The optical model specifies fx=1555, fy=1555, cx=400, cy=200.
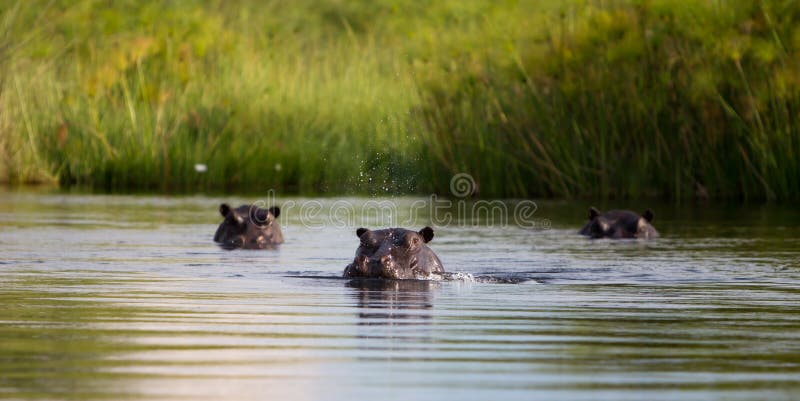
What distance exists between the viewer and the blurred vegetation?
74.6 ft

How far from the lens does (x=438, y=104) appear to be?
24.7m

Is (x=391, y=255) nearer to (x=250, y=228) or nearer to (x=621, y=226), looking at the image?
(x=250, y=228)

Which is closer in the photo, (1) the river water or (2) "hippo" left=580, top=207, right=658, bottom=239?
(1) the river water

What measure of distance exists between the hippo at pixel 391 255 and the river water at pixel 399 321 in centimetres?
16

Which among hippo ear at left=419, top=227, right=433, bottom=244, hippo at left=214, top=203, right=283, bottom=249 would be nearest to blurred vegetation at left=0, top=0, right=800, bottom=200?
hippo at left=214, top=203, right=283, bottom=249

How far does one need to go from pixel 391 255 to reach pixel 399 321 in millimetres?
2761

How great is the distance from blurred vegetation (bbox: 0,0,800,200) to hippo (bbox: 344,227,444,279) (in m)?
12.0

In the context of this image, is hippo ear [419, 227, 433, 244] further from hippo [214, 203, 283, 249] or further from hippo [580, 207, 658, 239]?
hippo [580, 207, 658, 239]

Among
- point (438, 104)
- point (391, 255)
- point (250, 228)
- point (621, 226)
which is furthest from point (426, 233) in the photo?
point (438, 104)

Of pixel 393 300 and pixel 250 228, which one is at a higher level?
pixel 250 228

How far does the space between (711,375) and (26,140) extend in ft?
77.6

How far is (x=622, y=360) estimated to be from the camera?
634 cm

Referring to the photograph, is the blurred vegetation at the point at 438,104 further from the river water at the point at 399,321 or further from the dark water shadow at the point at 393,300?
the dark water shadow at the point at 393,300

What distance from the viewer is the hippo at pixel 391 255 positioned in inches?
421
